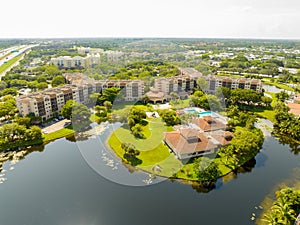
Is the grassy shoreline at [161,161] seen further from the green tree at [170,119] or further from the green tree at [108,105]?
the green tree at [108,105]

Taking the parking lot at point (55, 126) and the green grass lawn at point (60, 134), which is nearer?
the green grass lawn at point (60, 134)

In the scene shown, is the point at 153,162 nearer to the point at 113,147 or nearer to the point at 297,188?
the point at 113,147

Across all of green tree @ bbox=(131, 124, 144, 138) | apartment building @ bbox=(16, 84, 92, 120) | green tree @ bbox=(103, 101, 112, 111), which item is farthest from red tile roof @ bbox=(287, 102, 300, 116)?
apartment building @ bbox=(16, 84, 92, 120)

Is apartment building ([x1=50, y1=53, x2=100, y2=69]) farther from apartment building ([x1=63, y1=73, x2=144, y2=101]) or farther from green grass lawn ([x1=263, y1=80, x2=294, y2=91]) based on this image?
green grass lawn ([x1=263, y1=80, x2=294, y2=91])

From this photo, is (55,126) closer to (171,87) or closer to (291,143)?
(171,87)

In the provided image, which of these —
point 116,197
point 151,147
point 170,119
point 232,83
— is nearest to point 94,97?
point 170,119

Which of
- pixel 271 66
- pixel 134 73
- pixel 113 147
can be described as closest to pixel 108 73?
pixel 134 73

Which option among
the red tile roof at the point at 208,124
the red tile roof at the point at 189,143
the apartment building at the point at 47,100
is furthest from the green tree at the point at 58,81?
the red tile roof at the point at 189,143
